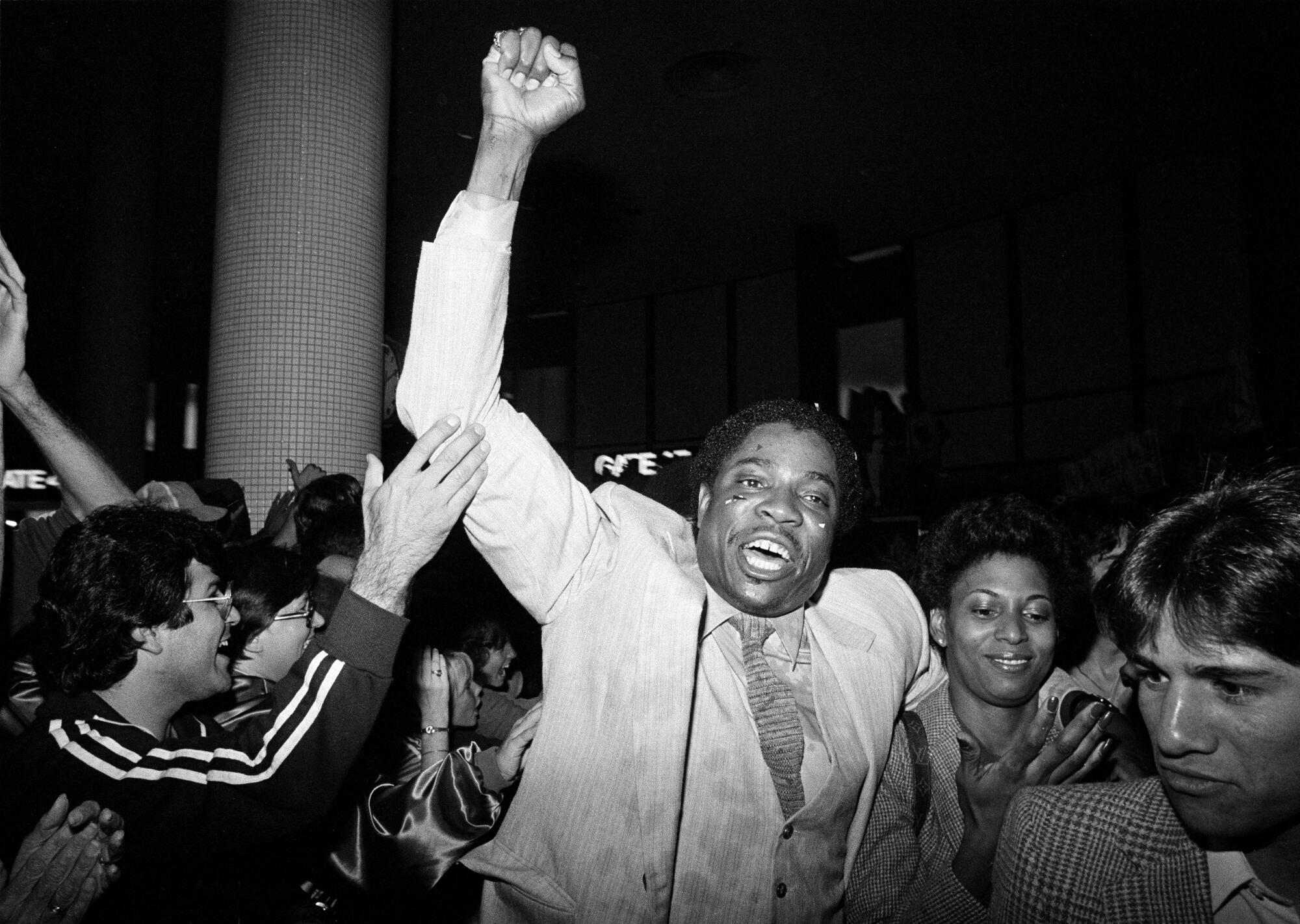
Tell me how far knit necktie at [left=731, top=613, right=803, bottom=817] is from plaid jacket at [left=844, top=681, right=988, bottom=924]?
326mm

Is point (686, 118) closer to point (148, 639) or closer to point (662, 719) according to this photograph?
point (148, 639)

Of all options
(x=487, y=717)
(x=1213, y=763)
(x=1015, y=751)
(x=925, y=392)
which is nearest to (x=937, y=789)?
(x=1015, y=751)

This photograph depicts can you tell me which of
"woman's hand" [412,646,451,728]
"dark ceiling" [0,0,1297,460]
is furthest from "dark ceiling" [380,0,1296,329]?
"woman's hand" [412,646,451,728]

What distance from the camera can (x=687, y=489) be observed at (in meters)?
2.62

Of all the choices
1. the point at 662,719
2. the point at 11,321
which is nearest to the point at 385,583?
the point at 662,719

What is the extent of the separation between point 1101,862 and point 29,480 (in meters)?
14.4

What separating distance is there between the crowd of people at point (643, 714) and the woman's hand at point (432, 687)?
7.2 inches

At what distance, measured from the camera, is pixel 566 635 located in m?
1.70

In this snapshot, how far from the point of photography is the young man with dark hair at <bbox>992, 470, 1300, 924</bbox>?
4.25 ft

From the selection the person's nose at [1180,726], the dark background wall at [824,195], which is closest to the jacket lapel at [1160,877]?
the person's nose at [1180,726]

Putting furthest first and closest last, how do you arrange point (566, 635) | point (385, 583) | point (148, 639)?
1. point (148, 639)
2. point (566, 635)
3. point (385, 583)

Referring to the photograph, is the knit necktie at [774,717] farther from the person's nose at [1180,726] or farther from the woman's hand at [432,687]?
the woman's hand at [432,687]

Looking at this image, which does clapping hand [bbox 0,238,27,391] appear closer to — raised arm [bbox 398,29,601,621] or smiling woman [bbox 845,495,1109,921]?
raised arm [bbox 398,29,601,621]

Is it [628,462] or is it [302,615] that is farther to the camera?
[628,462]
